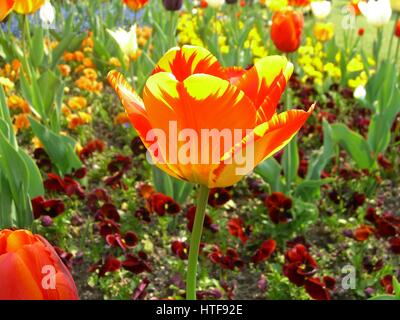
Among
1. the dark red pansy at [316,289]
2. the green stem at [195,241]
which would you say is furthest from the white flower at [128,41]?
the green stem at [195,241]

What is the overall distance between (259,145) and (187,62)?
15 centimetres

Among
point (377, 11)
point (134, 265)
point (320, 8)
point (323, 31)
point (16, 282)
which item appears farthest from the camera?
point (323, 31)

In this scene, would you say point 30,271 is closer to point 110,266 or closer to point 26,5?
point 110,266

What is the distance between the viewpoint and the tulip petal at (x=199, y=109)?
0.56 m

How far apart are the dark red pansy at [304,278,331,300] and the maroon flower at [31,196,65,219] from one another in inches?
27.5

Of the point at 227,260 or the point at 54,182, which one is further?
the point at 54,182

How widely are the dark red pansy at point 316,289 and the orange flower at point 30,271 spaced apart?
1.12 m

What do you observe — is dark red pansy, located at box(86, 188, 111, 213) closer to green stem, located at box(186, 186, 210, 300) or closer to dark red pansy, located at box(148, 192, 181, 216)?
dark red pansy, located at box(148, 192, 181, 216)

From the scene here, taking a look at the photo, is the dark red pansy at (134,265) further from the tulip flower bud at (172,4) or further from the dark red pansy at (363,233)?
the tulip flower bud at (172,4)

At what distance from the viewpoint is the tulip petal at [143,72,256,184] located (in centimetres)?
56

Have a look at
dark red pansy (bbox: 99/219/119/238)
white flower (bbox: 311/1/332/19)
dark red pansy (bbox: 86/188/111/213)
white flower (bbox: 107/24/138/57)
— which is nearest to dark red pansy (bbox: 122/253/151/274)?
dark red pansy (bbox: 99/219/119/238)

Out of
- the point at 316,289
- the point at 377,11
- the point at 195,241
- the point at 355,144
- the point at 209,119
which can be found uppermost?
the point at 377,11

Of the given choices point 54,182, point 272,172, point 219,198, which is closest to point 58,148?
point 54,182

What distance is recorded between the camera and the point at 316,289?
1541 millimetres
